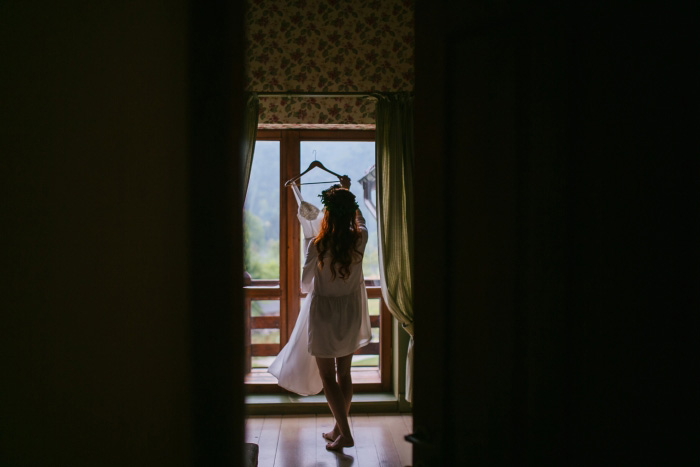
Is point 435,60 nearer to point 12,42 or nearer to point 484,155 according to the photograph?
point 484,155

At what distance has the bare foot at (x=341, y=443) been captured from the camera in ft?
9.29

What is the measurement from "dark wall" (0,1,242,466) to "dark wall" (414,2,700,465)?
0.59 m

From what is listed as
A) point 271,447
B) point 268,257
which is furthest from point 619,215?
point 268,257

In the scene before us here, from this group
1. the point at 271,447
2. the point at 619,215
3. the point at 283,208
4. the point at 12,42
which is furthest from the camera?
the point at 283,208

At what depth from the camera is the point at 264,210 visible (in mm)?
3539

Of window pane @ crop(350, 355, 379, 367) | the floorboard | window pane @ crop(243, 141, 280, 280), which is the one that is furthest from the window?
the floorboard

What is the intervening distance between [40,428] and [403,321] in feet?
8.20

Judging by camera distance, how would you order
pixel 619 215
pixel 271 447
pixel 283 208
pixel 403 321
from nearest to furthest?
Result: pixel 619 215
pixel 271 447
pixel 403 321
pixel 283 208

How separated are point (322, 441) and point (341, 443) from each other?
7.1 inches

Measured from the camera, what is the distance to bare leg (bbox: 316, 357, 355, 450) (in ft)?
9.34

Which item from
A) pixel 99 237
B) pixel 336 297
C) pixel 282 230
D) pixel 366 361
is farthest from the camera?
pixel 366 361

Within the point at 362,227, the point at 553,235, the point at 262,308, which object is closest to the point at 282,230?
the point at 262,308

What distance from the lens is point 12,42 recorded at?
3.07ft

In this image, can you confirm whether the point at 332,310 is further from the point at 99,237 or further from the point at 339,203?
the point at 99,237
